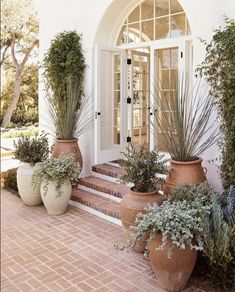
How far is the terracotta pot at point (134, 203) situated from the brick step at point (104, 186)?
A: 1.22 meters

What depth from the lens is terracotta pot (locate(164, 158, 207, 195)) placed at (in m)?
3.94

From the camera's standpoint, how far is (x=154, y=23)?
18.8 feet

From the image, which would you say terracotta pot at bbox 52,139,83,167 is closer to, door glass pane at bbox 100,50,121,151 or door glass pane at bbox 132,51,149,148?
door glass pane at bbox 100,50,121,151

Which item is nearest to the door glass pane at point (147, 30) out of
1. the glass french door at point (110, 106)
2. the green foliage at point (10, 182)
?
the glass french door at point (110, 106)

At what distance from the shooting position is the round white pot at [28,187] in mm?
5473

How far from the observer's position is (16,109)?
31.6 feet

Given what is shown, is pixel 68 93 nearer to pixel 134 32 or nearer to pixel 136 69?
pixel 136 69

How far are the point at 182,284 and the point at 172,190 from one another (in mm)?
1015

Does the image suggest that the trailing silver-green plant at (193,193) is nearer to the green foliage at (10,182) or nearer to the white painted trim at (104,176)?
the white painted trim at (104,176)

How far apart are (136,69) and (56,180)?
2.76 m

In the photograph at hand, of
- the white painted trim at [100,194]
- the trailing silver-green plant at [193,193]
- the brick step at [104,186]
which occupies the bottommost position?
the white painted trim at [100,194]

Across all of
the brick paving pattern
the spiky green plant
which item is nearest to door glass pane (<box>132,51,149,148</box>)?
the spiky green plant

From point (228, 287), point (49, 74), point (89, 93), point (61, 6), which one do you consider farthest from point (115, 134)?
point (228, 287)

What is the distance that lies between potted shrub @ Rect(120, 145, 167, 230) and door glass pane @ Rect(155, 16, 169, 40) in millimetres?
2539
